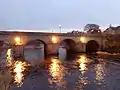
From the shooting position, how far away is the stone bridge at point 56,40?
2591 inches

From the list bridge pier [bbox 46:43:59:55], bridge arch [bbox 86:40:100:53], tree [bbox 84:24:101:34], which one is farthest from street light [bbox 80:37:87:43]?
tree [bbox 84:24:101:34]

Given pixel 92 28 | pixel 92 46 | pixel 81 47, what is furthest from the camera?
pixel 92 28

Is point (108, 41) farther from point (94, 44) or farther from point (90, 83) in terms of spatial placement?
point (90, 83)

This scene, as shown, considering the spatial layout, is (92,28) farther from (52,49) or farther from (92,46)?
(52,49)

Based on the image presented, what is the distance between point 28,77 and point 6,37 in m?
34.3

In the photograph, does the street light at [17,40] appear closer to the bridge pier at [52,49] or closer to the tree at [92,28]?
the bridge pier at [52,49]

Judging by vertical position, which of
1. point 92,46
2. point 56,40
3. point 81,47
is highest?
point 56,40

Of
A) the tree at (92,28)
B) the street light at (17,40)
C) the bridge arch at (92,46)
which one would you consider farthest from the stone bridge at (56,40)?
the tree at (92,28)

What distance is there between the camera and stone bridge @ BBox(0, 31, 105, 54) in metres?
65.8

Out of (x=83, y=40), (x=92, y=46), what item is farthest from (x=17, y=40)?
(x=92, y=46)

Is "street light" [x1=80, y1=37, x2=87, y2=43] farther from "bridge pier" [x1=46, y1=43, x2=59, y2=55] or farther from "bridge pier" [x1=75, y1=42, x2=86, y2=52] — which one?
"bridge pier" [x1=46, y1=43, x2=59, y2=55]

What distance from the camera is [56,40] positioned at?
247ft

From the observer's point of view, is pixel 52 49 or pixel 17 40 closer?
pixel 17 40

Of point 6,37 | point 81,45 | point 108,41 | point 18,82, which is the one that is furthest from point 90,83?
point 108,41
